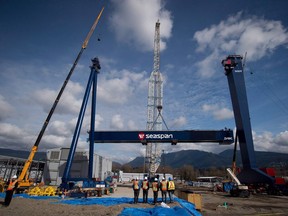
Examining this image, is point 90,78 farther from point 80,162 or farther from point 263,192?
point 263,192

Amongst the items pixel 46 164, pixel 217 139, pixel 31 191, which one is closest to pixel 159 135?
pixel 217 139

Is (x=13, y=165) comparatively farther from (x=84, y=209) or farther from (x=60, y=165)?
(x=84, y=209)

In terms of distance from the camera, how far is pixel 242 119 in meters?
28.7

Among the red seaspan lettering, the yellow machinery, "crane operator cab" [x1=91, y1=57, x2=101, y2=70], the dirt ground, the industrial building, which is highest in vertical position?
"crane operator cab" [x1=91, y1=57, x2=101, y2=70]

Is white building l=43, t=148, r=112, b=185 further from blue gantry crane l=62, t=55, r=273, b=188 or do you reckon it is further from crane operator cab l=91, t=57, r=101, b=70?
crane operator cab l=91, t=57, r=101, b=70

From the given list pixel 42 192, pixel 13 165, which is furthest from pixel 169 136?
pixel 13 165

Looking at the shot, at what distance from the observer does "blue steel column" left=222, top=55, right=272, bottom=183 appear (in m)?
27.5

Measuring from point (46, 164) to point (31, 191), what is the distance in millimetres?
24088

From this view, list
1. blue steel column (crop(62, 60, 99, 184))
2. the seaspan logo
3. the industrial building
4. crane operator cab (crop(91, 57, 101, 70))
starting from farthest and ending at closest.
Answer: the industrial building → the seaspan logo → crane operator cab (crop(91, 57, 101, 70)) → blue steel column (crop(62, 60, 99, 184))

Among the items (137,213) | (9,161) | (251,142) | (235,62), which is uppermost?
(235,62)

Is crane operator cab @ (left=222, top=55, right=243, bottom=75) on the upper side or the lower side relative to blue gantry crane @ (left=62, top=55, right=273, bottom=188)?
upper

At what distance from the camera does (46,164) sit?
41.8 m

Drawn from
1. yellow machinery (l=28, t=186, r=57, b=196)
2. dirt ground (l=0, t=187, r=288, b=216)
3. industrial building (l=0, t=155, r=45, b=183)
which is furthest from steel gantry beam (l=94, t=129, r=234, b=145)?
dirt ground (l=0, t=187, r=288, b=216)

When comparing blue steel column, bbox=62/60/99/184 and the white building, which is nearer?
blue steel column, bbox=62/60/99/184
